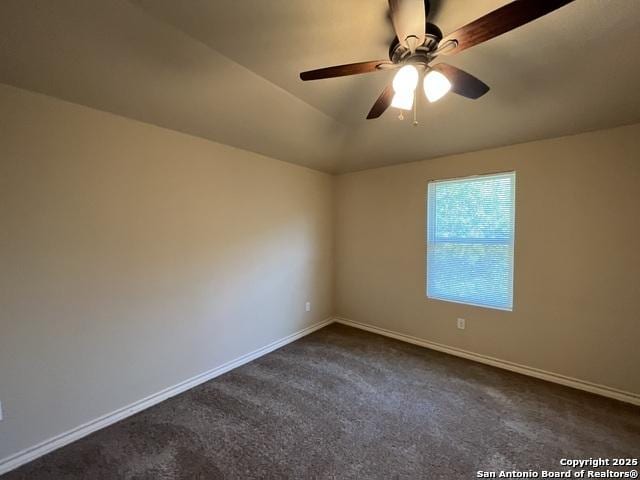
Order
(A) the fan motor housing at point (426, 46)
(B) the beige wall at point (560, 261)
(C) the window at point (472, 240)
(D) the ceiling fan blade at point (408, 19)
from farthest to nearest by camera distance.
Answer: (C) the window at point (472, 240) → (B) the beige wall at point (560, 261) → (A) the fan motor housing at point (426, 46) → (D) the ceiling fan blade at point (408, 19)

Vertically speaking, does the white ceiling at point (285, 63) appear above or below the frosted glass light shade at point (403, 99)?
above

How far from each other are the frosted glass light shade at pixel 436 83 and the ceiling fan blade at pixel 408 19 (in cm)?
16

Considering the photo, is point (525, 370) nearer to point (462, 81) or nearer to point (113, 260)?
point (462, 81)

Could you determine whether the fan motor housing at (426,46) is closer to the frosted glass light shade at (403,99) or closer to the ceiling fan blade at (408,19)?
the ceiling fan blade at (408,19)

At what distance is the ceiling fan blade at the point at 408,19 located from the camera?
1.08 meters

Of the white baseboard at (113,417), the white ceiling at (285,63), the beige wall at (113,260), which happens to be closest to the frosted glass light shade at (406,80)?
the white ceiling at (285,63)

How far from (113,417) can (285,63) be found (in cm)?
282

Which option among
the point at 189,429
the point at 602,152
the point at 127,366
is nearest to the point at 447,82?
the point at 602,152

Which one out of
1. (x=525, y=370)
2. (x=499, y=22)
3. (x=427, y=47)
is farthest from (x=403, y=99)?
(x=525, y=370)

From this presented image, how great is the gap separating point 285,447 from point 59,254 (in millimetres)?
1976

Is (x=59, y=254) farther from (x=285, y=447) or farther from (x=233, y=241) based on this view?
(x=285, y=447)

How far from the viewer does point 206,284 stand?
2709mm

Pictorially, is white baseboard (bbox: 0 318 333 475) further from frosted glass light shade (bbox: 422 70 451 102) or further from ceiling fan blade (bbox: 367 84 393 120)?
frosted glass light shade (bbox: 422 70 451 102)

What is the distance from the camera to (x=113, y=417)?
2090 mm
